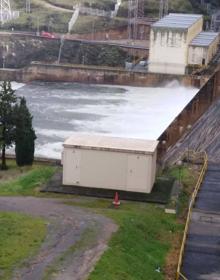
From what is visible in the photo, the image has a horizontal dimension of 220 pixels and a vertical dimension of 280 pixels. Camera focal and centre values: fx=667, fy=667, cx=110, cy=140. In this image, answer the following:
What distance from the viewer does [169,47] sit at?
43.0m

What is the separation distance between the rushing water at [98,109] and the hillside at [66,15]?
1055 centimetres

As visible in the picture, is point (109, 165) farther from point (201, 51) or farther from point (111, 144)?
point (201, 51)

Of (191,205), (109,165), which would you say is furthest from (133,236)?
(109,165)

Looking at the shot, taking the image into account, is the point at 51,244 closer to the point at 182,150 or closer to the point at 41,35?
the point at 182,150

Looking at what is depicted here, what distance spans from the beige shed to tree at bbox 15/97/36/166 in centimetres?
453

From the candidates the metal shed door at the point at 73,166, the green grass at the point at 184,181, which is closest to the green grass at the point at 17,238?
the metal shed door at the point at 73,166

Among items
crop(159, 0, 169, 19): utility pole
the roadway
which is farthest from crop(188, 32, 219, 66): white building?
crop(159, 0, 169, 19): utility pole

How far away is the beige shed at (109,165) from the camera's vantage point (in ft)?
48.7

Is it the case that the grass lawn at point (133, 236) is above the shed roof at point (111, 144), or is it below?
below

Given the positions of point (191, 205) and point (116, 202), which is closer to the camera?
point (116, 202)

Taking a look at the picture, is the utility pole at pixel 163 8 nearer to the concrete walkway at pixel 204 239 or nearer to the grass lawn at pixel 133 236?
the concrete walkway at pixel 204 239

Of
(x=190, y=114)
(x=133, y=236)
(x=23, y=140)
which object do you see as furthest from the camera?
(x=190, y=114)

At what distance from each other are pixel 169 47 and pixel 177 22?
271cm

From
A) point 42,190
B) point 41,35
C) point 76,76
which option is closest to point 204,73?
point 76,76
